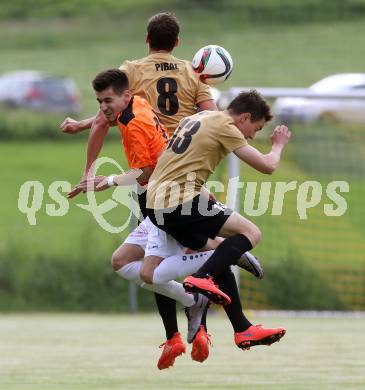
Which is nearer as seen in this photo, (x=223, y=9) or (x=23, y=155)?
(x=23, y=155)

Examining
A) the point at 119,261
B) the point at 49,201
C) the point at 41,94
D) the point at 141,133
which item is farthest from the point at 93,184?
the point at 41,94

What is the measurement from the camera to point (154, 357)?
10.1m

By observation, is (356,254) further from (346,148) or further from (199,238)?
(199,238)

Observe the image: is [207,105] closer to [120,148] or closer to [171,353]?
[171,353]

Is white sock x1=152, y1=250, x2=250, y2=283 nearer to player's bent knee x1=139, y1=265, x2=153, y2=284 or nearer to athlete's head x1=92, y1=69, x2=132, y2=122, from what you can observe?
player's bent knee x1=139, y1=265, x2=153, y2=284

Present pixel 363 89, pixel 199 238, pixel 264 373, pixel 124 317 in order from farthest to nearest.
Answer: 1. pixel 363 89
2. pixel 124 317
3. pixel 264 373
4. pixel 199 238

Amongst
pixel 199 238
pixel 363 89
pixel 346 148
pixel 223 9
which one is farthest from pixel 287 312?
pixel 223 9

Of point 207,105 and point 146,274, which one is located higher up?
point 207,105

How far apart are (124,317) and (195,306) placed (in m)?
5.94

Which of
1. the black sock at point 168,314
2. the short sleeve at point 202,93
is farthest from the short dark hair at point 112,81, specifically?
the black sock at point 168,314

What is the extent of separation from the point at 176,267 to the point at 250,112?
1.11 metres

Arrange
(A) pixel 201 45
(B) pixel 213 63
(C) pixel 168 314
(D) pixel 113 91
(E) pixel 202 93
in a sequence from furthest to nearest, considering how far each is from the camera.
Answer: (A) pixel 201 45 < (C) pixel 168 314 < (E) pixel 202 93 < (B) pixel 213 63 < (D) pixel 113 91

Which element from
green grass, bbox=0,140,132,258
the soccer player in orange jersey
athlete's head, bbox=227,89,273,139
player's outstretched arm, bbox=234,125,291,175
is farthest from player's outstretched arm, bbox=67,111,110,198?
green grass, bbox=0,140,132,258

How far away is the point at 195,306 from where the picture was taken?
8219mm
